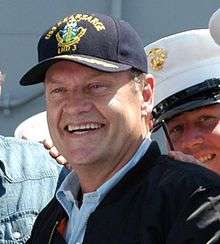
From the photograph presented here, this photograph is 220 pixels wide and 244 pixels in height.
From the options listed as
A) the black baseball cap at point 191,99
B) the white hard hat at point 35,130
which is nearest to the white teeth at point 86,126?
the black baseball cap at point 191,99

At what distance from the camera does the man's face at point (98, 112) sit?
2.13 meters

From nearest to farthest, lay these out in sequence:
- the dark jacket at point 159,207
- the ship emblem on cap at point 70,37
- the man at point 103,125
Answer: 1. the dark jacket at point 159,207
2. the man at point 103,125
3. the ship emblem on cap at point 70,37

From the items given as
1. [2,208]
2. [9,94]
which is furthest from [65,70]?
[9,94]

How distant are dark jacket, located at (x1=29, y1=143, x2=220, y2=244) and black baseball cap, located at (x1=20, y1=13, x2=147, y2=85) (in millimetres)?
247

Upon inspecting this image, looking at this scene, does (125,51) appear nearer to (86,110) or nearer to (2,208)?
(86,110)

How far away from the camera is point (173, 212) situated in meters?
1.92

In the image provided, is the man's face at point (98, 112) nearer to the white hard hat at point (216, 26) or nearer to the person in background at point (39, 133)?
the white hard hat at point (216, 26)

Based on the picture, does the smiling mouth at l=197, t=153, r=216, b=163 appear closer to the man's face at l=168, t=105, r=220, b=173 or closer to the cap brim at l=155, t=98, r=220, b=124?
the man's face at l=168, t=105, r=220, b=173

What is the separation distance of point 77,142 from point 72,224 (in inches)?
9.0

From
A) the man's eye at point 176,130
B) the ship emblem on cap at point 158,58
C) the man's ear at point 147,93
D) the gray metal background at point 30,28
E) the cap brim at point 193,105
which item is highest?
the man's ear at point 147,93

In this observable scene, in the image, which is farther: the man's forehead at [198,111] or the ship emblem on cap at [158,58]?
the ship emblem on cap at [158,58]

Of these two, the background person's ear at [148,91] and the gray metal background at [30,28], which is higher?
the background person's ear at [148,91]

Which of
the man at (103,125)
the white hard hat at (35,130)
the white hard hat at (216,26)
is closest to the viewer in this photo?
the man at (103,125)

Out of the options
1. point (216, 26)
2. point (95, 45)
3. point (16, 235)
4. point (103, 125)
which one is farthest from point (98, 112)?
point (16, 235)
